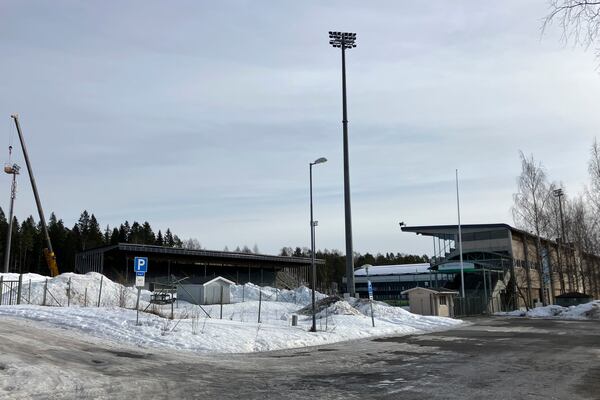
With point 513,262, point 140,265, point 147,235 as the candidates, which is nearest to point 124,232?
point 147,235

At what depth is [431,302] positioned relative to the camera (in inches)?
1780

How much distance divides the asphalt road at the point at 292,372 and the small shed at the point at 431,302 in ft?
83.4

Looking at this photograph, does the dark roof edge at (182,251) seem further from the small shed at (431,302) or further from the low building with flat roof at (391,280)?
the low building with flat roof at (391,280)

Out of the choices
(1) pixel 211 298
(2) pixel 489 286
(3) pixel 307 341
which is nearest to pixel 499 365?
(3) pixel 307 341

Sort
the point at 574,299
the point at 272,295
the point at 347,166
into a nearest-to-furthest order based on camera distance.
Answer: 1. the point at 347,166
2. the point at 574,299
3. the point at 272,295

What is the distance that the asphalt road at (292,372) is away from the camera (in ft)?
33.2

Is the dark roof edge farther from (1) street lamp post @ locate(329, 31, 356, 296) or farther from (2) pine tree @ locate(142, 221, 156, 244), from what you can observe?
(2) pine tree @ locate(142, 221, 156, 244)

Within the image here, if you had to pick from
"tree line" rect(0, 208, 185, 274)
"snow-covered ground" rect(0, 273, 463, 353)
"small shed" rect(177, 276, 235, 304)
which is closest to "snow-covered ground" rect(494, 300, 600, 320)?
"snow-covered ground" rect(0, 273, 463, 353)

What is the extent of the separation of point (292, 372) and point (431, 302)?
112 ft

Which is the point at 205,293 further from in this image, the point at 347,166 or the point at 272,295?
the point at 347,166

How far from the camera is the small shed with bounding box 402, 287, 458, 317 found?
148ft

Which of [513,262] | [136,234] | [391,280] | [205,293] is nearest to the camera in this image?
[205,293]

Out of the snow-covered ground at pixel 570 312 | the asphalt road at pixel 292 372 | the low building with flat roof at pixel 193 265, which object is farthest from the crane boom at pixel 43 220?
the snow-covered ground at pixel 570 312

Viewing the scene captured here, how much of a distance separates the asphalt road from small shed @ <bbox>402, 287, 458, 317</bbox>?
25.4m
